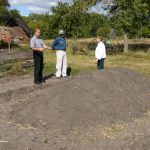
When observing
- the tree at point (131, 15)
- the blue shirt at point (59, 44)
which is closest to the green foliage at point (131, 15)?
the tree at point (131, 15)

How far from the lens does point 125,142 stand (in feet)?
29.4

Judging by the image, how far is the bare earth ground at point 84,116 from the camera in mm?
9062

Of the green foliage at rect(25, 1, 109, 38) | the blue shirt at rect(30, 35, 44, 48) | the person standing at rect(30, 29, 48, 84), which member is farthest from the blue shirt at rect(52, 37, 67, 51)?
the green foliage at rect(25, 1, 109, 38)

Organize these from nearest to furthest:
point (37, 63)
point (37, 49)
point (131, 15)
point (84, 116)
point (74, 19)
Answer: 1. point (84, 116)
2. point (37, 49)
3. point (37, 63)
4. point (131, 15)
5. point (74, 19)

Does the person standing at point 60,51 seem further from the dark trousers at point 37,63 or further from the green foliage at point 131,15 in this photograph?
→ the green foliage at point 131,15

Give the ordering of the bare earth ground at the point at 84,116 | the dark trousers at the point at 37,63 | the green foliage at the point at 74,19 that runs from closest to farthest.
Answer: the bare earth ground at the point at 84,116 < the dark trousers at the point at 37,63 < the green foliage at the point at 74,19

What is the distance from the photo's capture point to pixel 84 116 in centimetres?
1079

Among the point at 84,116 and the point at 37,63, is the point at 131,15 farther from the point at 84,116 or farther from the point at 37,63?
the point at 84,116

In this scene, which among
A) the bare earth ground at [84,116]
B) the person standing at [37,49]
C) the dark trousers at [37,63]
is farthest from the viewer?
the dark trousers at [37,63]

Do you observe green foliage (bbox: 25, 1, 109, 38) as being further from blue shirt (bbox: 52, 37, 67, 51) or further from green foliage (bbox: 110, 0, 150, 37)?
blue shirt (bbox: 52, 37, 67, 51)

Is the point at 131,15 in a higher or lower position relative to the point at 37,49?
higher

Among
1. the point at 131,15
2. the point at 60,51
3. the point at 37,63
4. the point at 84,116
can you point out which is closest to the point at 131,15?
the point at 131,15

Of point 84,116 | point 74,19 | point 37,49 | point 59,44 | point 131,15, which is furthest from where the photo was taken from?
point 74,19

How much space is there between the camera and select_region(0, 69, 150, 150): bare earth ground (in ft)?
29.7
